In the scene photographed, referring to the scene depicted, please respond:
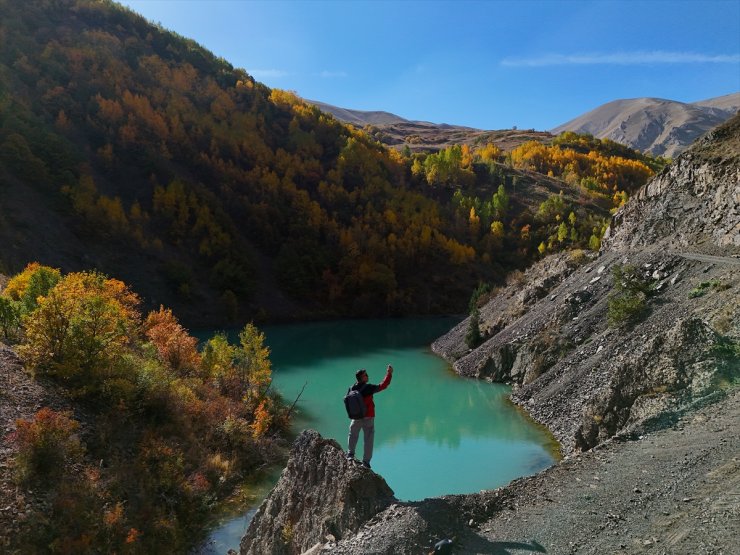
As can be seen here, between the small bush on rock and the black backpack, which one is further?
the small bush on rock

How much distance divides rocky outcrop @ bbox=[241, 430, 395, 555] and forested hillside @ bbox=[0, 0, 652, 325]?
1913 inches

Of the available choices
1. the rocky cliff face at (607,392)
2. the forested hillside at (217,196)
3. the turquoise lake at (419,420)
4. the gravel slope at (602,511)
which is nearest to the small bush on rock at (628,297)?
the rocky cliff face at (607,392)

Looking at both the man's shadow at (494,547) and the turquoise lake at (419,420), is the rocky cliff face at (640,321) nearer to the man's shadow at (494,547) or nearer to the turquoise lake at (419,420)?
the turquoise lake at (419,420)

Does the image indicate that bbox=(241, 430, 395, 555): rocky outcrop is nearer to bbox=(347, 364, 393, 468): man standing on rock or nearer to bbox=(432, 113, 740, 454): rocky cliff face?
bbox=(347, 364, 393, 468): man standing on rock

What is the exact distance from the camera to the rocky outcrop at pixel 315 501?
33.1ft

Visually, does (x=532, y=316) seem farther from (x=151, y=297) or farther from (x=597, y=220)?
(x=597, y=220)

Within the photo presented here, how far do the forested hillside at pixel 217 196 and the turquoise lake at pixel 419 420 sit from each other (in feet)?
81.6

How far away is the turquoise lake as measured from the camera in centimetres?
2030

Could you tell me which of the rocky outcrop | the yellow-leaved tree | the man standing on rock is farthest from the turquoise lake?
the yellow-leaved tree

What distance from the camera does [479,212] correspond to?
9656 centimetres

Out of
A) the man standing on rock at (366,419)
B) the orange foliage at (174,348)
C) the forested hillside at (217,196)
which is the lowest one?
the man standing on rock at (366,419)

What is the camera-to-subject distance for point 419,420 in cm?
2917

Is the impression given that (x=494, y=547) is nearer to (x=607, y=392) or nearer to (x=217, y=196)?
(x=607, y=392)

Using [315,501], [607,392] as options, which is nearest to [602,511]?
[315,501]
